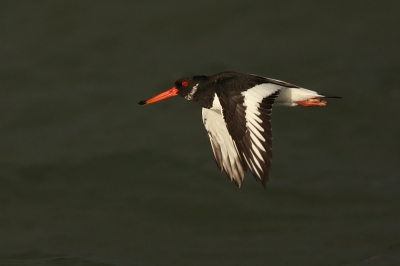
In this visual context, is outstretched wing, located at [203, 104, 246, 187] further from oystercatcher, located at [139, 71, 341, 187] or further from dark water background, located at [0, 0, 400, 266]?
dark water background, located at [0, 0, 400, 266]

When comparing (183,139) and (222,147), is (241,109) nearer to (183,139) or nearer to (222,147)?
(222,147)

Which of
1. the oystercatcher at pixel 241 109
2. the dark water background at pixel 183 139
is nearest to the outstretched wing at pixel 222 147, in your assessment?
the oystercatcher at pixel 241 109

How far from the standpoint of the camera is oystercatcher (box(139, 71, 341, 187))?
24.8 feet

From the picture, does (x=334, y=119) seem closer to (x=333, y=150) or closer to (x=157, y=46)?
(x=333, y=150)

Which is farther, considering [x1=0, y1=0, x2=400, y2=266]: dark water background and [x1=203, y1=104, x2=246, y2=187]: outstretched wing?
[x1=0, y1=0, x2=400, y2=266]: dark water background

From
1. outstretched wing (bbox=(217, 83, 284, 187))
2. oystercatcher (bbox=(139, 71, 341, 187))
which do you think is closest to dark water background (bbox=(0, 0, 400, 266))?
oystercatcher (bbox=(139, 71, 341, 187))

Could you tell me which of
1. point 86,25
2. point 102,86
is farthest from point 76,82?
point 86,25

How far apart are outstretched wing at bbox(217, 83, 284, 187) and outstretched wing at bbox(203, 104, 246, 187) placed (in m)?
1.14

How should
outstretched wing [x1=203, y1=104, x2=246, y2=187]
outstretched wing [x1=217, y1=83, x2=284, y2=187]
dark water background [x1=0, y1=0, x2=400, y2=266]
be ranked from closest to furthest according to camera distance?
outstretched wing [x1=217, y1=83, x2=284, y2=187] → outstretched wing [x1=203, y1=104, x2=246, y2=187] → dark water background [x1=0, y1=0, x2=400, y2=266]

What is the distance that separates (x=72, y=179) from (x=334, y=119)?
4.54m

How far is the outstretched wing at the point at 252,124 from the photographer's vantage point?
24.6 ft

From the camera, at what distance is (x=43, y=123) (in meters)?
12.0

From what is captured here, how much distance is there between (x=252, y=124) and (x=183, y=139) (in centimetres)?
414

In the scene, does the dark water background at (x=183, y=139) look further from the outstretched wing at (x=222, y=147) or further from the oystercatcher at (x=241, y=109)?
the oystercatcher at (x=241, y=109)
